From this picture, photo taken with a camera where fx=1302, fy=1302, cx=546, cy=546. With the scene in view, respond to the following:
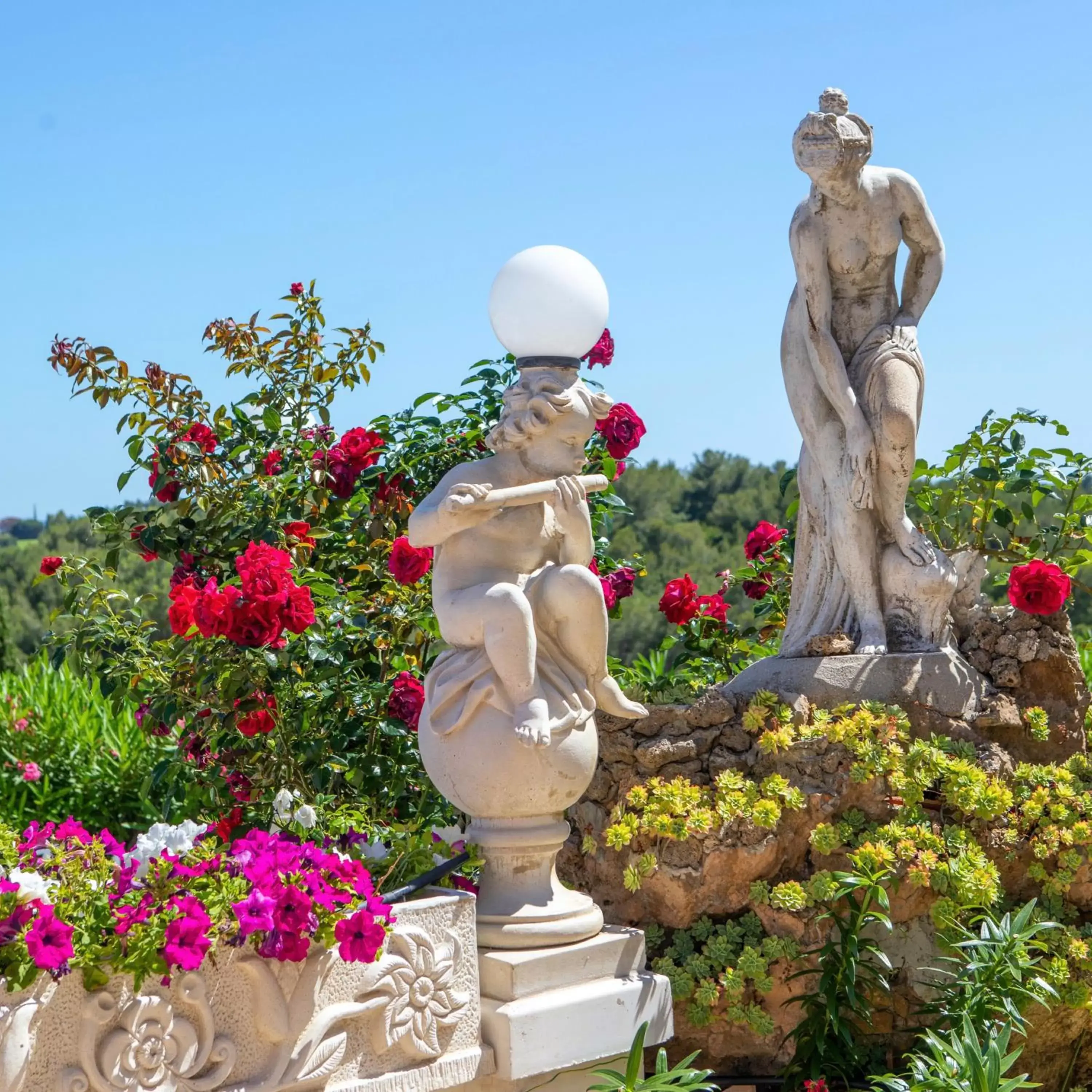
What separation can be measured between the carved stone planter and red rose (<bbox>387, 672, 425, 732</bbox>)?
1.06 m

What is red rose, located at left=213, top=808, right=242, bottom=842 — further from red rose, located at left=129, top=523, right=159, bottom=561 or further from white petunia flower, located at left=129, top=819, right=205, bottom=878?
white petunia flower, located at left=129, top=819, right=205, bottom=878

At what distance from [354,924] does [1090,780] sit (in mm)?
2831

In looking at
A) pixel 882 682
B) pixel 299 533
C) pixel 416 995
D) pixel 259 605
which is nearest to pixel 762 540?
pixel 882 682

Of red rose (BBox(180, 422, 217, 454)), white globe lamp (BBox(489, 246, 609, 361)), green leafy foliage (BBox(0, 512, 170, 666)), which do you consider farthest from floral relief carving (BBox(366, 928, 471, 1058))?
green leafy foliage (BBox(0, 512, 170, 666))

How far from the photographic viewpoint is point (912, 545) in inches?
190

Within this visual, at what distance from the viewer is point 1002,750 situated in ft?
14.6

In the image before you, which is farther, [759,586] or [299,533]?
[759,586]

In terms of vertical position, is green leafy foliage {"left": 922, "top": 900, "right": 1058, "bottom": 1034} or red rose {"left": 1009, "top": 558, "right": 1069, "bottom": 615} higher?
red rose {"left": 1009, "top": 558, "right": 1069, "bottom": 615}

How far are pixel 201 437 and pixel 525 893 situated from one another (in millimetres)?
2349

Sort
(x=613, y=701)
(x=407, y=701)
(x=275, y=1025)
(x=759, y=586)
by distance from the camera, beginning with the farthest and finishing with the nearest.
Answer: (x=759, y=586) < (x=407, y=701) < (x=613, y=701) < (x=275, y=1025)

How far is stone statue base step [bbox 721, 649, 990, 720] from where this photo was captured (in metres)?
4.52

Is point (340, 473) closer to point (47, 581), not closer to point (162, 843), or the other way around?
point (162, 843)

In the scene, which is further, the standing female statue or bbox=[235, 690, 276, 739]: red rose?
the standing female statue

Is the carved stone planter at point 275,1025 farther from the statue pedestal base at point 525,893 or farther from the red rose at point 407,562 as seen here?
the red rose at point 407,562
